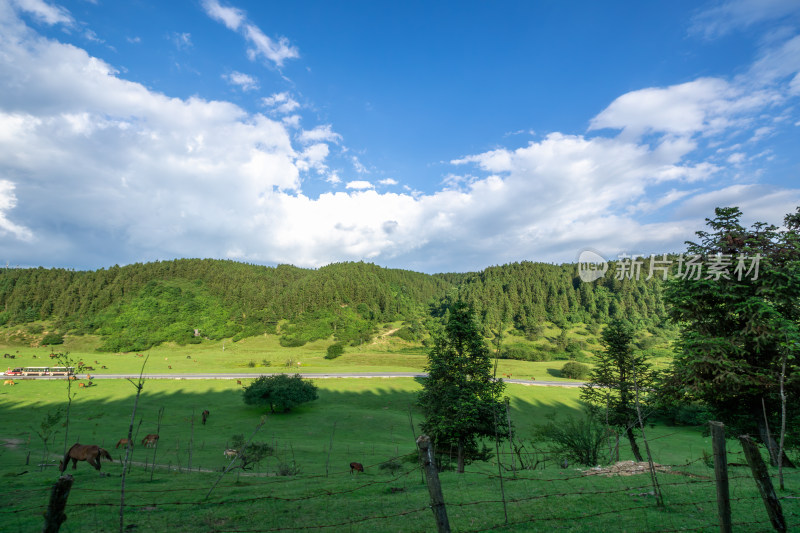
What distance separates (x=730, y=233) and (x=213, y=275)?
716 feet

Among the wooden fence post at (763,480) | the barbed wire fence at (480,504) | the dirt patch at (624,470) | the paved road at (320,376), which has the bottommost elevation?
the paved road at (320,376)

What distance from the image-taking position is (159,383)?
66.9 meters

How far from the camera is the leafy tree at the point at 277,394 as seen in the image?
50.9m

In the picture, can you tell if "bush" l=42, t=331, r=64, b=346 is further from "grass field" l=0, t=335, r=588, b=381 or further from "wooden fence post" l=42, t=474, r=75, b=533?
"wooden fence post" l=42, t=474, r=75, b=533

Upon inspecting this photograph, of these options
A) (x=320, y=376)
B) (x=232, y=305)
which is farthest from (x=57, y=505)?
(x=232, y=305)

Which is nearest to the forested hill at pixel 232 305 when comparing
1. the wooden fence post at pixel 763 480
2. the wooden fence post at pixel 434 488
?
the wooden fence post at pixel 434 488

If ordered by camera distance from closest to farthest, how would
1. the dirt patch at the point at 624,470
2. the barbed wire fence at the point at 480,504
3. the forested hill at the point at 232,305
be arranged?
the barbed wire fence at the point at 480,504, the dirt patch at the point at 624,470, the forested hill at the point at 232,305

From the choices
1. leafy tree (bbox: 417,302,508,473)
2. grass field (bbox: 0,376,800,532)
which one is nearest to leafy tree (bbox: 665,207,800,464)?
grass field (bbox: 0,376,800,532)

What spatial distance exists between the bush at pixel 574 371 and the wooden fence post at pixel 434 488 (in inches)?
3911

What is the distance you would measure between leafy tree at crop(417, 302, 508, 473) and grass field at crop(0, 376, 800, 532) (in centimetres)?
265

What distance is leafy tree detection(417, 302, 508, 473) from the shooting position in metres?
24.0

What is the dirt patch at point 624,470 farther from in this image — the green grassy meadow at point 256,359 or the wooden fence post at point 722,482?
the green grassy meadow at point 256,359

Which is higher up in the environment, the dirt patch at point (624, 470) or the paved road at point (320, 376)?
the dirt patch at point (624, 470)

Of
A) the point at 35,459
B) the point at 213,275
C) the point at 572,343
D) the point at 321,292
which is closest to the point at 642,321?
the point at 572,343
